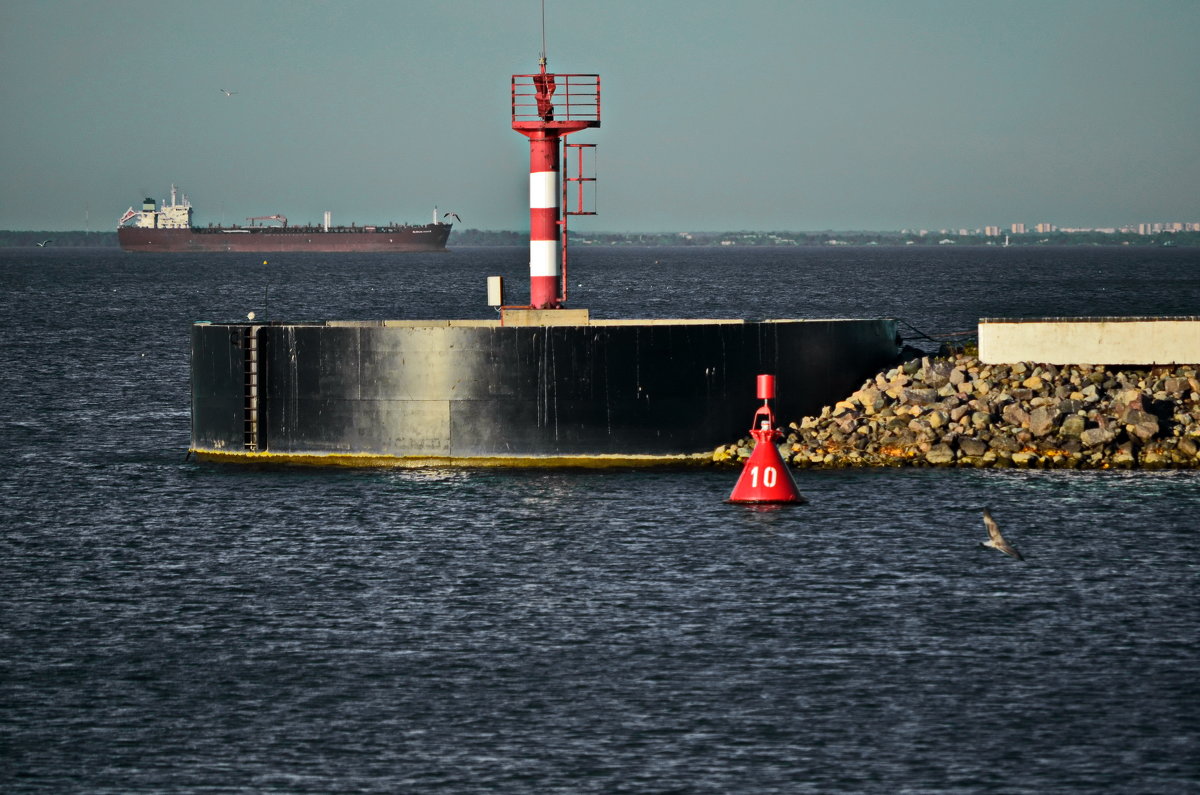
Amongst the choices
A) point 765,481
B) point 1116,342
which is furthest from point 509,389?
point 1116,342

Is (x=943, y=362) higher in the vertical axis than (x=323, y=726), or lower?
higher

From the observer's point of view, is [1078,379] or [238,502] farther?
[1078,379]

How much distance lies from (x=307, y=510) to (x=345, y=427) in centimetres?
313

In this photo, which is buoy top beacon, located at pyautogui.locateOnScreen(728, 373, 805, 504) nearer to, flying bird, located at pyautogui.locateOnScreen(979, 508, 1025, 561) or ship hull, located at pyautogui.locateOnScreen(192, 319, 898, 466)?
ship hull, located at pyautogui.locateOnScreen(192, 319, 898, 466)

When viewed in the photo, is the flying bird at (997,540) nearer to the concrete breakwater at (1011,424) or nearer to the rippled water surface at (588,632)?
the rippled water surface at (588,632)

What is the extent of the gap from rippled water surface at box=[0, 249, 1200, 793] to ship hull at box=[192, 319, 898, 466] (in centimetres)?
59

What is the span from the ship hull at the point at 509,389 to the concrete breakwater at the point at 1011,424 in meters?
0.95

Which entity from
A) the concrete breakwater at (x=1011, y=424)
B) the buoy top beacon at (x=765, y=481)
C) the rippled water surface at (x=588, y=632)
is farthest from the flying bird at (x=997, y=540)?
the concrete breakwater at (x=1011, y=424)

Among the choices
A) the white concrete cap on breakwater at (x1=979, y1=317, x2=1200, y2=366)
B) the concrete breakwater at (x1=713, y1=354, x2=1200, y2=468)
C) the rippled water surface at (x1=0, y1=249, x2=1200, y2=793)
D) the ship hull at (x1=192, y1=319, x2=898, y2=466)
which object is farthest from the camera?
the white concrete cap on breakwater at (x1=979, y1=317, x2=1200, y2=366)

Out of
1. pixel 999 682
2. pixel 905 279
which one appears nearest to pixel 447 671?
pixel 999 682

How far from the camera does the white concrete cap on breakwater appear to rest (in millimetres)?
29203

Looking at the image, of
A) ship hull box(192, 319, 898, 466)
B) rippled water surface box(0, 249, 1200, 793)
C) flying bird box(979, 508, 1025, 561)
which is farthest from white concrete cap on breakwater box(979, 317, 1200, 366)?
flying bird box(979, 508, 1025, 561)

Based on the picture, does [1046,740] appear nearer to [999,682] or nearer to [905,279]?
[999,682]

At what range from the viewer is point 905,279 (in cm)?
14825
